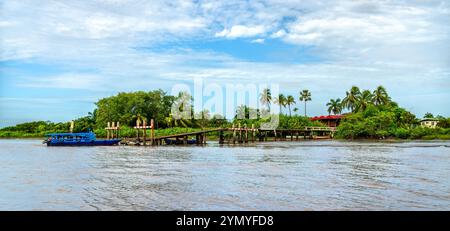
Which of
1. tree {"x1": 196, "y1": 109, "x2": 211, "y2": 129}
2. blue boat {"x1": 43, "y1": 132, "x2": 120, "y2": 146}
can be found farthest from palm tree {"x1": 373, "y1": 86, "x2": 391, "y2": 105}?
blue boat {"x1": 43, "y1": 132, "x2": 120, "y2": 146}

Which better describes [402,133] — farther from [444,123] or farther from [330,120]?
[330,120]

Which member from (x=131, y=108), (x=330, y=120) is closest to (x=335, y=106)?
(x=330, y=120)

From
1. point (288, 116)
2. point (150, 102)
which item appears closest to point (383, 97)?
point (288, 116)

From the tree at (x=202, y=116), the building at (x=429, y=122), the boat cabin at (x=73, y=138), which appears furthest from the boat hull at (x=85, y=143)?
the building at (x=429, y=122)

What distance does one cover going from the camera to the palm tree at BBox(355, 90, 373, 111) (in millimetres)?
93875

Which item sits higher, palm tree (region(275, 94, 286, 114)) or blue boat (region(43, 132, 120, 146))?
palm tree (region(275, 94, 286, 114))

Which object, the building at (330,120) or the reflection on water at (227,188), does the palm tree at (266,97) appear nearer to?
the building at (330,120)

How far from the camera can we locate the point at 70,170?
2469 cm

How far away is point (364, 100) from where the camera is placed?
94.6 meters

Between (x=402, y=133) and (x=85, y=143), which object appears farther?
(x=402, y=133)

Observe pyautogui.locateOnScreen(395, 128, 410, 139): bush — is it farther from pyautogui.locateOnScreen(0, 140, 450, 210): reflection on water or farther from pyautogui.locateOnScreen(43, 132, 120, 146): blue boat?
pyautogui.locateOnScreen(0, 140, 450, 210): reflection on water
